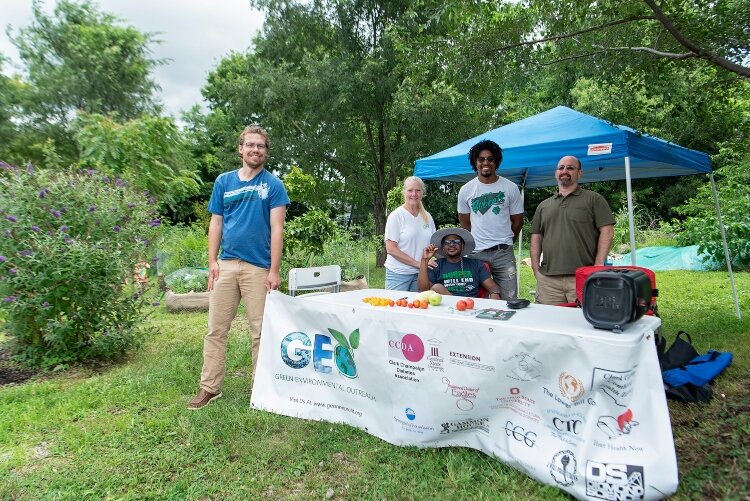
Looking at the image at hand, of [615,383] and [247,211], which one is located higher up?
[247,211]

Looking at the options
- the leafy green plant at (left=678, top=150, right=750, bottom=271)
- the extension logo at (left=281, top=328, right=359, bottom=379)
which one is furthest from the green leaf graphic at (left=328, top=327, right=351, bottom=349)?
the leafy green plant at (left=678, top=150, right=750, bottom=271)

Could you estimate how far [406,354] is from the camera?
2355 mm

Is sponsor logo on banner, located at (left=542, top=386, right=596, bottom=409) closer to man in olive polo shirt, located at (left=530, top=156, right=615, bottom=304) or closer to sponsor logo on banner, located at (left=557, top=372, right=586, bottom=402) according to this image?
sponsor logo on banner, located at (left=557, top=372, right=586, bottom=402)

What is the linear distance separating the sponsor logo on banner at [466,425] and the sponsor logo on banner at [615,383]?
0.57 meters

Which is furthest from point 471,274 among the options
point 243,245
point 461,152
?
point 461,152

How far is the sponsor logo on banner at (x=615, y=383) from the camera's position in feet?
5.79

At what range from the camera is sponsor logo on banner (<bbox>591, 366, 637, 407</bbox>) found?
1764 millimetres

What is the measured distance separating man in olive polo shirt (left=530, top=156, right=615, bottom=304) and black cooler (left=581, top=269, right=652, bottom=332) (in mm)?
1428

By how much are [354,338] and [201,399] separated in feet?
3.89

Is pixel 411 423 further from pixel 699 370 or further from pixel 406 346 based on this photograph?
Result: pixel 699 370

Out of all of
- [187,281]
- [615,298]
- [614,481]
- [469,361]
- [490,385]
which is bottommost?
[614,481]

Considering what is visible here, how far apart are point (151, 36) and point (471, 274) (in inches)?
794

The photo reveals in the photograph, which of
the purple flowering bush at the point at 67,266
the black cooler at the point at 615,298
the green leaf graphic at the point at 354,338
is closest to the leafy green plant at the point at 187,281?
the purple flowering bush at the point at 67,266

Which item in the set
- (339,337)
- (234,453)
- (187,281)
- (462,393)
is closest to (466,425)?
(462,393)
